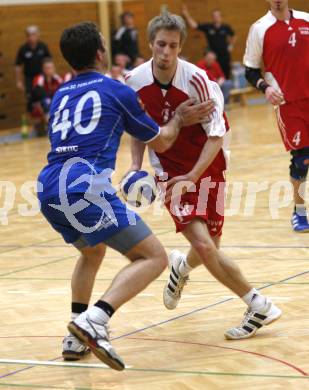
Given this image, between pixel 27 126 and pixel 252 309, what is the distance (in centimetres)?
1664

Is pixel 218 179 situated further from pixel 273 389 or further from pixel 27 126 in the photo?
pixel 27 126

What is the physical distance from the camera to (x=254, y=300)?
5.98 m

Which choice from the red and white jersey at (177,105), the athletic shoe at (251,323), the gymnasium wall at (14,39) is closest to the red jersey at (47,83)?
the gymnasium wall at (14,39)

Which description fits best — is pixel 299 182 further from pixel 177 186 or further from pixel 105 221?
pixel 105 221

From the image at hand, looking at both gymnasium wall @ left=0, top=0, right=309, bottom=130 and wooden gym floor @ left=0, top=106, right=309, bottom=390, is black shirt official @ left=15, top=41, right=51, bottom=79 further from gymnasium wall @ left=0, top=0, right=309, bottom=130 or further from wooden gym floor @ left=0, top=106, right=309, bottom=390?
wooden gym floor @ left=0, top=106, right=309, bottom=390

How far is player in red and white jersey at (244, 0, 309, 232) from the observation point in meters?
9.27

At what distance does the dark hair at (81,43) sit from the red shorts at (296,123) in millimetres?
4117

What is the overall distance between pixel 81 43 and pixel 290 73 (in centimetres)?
431

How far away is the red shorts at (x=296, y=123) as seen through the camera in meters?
9.25

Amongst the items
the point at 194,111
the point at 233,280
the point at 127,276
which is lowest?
the point at 233,280

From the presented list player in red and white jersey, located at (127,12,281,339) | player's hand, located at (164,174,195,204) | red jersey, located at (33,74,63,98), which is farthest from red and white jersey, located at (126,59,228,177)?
red jersey, located at (33,74,63,98)

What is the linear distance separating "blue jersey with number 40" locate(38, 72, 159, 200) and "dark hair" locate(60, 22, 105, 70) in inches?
4.4

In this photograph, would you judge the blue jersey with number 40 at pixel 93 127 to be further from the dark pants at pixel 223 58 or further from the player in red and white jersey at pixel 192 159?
the dark pants at pixel 223 58

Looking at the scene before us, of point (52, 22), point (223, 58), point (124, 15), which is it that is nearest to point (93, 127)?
point (124, 15)
